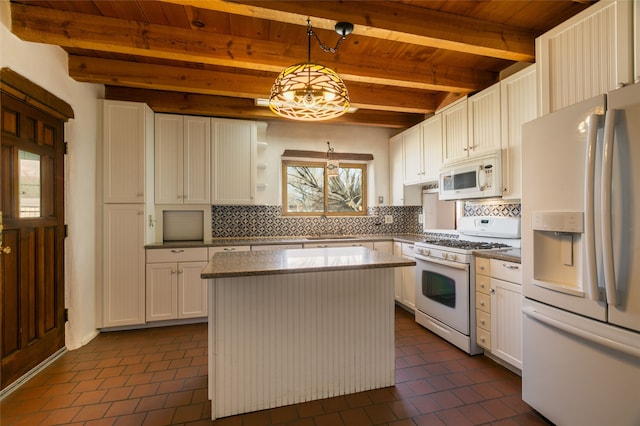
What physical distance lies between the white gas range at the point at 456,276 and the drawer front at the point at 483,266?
4 cm

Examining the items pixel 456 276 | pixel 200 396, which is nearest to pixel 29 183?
pixel 200 396

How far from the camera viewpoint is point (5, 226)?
1954 mm

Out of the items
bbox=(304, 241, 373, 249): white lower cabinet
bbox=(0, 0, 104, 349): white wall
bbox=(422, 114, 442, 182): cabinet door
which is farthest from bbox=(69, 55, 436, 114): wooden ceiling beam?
Result: bbox=(304, 241, 373, 249): white lower cabinet

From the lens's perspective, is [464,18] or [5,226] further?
[464,18]

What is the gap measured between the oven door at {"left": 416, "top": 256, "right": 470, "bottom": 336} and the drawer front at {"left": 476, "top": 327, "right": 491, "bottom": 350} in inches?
3.4

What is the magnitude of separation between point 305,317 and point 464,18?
2431 mm

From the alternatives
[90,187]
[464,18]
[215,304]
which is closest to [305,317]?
[215,304]

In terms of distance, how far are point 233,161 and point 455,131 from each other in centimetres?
264

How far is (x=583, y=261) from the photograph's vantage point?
1.44 m

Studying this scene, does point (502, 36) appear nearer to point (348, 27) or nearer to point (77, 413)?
point (348, 27)

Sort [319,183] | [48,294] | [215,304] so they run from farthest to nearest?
[319,183]
[48,294]
[215,304]

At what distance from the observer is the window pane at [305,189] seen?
4.23 m

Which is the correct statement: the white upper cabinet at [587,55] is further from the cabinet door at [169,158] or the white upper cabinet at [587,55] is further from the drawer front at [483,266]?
the cabinet door at [169,158]

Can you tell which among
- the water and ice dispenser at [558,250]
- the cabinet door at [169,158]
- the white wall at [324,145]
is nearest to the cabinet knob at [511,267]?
the water and ice dispenser at [558,250]
